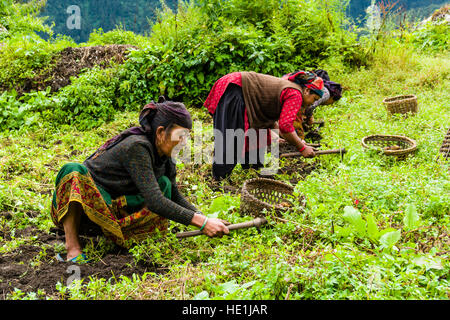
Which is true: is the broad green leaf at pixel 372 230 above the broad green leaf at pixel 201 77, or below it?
below

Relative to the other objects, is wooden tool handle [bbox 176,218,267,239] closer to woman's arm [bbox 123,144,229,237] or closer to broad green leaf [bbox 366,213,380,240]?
woman's arm [bbox 123,144,229,237]

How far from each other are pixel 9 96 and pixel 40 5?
7038mm

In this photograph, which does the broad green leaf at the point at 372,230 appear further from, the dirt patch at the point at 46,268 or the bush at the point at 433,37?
the bush at the point at 433,37

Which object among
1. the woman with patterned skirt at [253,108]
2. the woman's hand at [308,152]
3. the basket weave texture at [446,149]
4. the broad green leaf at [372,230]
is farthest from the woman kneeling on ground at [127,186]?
the basket weave texture at [446,149]

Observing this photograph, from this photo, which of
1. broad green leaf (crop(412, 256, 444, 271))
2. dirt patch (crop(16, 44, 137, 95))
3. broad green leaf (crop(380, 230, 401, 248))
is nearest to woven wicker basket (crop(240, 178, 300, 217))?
broad green leaf (crop(380, 230, 401, 248))

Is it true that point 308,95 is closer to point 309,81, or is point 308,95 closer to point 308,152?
point 309,81

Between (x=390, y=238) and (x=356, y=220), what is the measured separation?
0.25 meters

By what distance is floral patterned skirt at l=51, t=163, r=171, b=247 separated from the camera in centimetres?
243

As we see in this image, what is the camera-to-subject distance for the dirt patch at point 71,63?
6.39 meters

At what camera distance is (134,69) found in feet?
20.4

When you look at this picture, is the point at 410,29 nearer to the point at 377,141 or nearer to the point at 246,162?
the point at 377,141

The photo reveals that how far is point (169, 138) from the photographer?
2422 mm

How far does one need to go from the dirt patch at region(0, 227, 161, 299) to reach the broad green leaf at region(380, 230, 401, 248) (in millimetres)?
1409
